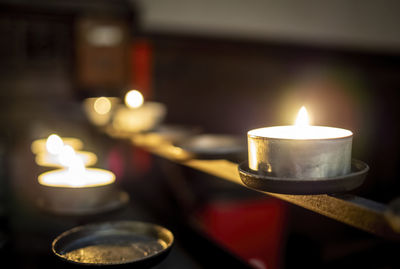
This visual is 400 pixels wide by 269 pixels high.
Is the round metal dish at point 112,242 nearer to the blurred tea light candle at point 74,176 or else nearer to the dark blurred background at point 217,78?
the blurred tea light candle at point 74,176

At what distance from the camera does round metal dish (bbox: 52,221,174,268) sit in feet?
2.63

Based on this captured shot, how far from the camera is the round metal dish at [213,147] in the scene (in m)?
1.08

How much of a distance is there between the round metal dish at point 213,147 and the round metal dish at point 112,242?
27 cm

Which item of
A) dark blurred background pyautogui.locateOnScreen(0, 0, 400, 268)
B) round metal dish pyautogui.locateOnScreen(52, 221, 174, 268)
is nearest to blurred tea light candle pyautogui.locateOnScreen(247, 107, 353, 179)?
round metal dish pyautogui.locateOnScreen(52, 221, 174, 268)

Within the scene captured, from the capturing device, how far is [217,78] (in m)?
5.10

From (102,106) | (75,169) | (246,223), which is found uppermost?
(102,106)

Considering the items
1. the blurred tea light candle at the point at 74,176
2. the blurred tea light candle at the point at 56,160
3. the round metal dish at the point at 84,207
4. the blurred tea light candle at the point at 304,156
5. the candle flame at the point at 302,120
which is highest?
the candle flame at the point at 302,120

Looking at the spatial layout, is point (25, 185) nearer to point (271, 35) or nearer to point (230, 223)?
point (230, 223)

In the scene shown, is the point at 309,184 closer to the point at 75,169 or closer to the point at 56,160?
the point at 75,169

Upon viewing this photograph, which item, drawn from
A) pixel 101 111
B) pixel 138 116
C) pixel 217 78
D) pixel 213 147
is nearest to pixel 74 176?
pixel 213 147

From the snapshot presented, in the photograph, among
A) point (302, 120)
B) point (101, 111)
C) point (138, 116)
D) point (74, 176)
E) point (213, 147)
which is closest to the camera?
point (302, 120)

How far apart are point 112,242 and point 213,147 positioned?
458 millimetres

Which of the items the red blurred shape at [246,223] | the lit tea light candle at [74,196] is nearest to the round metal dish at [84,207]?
the lit tea light candle at [74,196]

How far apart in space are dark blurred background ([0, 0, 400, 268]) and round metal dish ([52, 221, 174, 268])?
1028 mm
